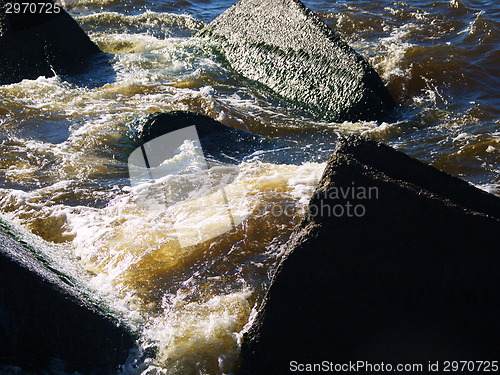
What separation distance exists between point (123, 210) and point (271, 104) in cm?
287

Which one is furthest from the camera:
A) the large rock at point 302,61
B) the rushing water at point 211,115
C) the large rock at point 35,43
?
the large rock at point 35,43

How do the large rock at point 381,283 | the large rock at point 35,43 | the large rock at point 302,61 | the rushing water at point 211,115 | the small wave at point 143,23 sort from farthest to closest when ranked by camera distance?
the small wave at point 143,23, the large rock at point 35,43, the large rock at point 302,61, the rushing water at point 211,115, the large rock at point 381,283

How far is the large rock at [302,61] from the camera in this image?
639 centimetres

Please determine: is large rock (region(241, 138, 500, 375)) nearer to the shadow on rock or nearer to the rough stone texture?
the rough stone texture

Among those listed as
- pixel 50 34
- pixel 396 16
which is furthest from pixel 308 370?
pixel 396 16

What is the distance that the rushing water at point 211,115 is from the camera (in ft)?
11.7

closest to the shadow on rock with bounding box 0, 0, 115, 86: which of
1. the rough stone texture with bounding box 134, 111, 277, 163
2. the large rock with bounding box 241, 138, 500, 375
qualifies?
the rough stone texture with bounding box 134, 111, 277, 163

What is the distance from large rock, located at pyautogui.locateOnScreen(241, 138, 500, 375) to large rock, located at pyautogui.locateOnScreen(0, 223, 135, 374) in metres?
0.74

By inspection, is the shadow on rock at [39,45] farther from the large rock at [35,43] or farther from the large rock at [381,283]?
the large rock at [381,283]

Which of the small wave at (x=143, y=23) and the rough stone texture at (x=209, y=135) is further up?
the small wave at (x=143, y=23)

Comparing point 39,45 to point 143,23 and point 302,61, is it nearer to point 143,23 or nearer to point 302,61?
point 143,23

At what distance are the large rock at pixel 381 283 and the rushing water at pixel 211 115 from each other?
0.58 metres

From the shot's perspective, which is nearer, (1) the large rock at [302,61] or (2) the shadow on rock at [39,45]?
(1) the large rock at [302,61]

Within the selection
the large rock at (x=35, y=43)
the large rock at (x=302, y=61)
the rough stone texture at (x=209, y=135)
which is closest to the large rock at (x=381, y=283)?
the rough stone texture at (x=209, y=135)
